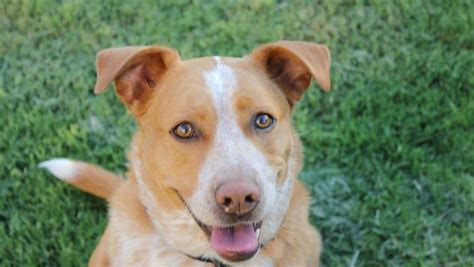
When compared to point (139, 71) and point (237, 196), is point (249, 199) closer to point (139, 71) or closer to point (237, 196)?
point (237, 196)

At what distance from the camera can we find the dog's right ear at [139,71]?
3.98m

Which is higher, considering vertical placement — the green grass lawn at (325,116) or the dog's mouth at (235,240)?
the dog's mouth at (235,240)

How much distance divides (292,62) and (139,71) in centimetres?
92

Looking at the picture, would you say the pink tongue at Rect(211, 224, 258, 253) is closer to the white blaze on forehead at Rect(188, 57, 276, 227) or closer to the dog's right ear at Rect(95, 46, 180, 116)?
the white blaze on forehead at Rect(188, 57, 276, 227)

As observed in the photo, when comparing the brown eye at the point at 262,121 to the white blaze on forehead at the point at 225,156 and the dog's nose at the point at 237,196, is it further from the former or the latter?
the dog's nose at the point at 237,196

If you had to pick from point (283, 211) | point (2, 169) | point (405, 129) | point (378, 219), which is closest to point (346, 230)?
point (378, 219)

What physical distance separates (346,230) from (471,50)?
2.33 m

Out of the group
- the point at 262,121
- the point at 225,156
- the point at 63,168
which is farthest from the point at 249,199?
the point at 63,168

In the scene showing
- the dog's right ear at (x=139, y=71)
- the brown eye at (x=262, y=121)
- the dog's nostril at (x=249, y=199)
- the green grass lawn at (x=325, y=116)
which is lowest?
the green grass lawn at (x=325, y=116)

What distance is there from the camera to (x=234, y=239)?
391 centimetres

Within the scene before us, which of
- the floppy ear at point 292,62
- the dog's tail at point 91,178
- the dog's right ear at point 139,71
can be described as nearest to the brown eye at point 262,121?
the floppy ear at point 292,62

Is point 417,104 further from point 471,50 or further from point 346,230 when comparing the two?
point 346,230

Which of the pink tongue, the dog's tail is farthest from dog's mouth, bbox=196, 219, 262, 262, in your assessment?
the dog's tail

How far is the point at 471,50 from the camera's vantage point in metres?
6.77
